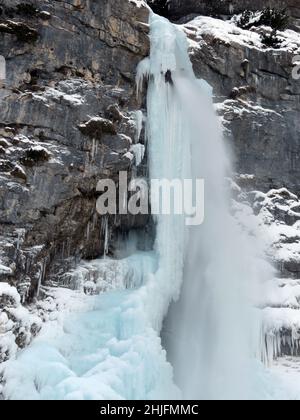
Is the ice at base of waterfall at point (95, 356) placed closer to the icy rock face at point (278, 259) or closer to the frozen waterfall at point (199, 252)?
the frozen waterfall at point (199, 252)

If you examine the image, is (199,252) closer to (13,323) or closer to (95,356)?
(95,356)

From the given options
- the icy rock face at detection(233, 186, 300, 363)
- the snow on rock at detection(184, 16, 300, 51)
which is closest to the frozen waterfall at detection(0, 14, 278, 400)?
the icy rock face at detection(233, 186, 300, 363)

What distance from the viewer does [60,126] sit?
1398cm

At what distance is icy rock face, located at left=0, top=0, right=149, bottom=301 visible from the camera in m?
12.8

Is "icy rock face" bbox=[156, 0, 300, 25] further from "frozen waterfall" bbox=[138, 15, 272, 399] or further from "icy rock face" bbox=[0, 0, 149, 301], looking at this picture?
"icy rock face" bbox=[0, 0, 149, 301]

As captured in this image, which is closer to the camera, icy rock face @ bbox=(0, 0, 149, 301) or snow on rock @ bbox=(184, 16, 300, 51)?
icy rock face @ bbox=(0, 0, 149, 301)

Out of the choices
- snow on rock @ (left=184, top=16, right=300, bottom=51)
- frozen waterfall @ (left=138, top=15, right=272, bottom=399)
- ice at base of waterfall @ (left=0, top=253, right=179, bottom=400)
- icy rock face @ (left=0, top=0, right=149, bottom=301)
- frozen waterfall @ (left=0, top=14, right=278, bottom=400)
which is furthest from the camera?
snow on rock @ (left=184, top=16, right=300, bottom=51)

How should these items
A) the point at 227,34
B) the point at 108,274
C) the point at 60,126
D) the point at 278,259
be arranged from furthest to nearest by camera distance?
the point at 227,34, the point at 278,259, the point at 60,126, the point at 108,274

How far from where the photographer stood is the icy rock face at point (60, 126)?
12.8m

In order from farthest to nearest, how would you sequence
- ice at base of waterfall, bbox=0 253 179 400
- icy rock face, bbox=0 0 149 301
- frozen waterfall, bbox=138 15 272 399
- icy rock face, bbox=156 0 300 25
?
icy rock face, bbox=156 0 300 25
frozen waterfall, bbox=138 15 272 399
icy rock face, bbox=0 0 149 301
ice at base of waterfall, bbox=0 253 179 400

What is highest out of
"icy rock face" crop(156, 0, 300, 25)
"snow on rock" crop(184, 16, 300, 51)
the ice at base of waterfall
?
"icy rock face" crop(156, 0, 300, 25)

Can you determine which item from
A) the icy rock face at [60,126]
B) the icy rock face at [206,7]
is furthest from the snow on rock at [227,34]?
the icy rock face at [60,126]

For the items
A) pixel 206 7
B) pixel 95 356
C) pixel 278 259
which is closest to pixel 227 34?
pixel 206 7
